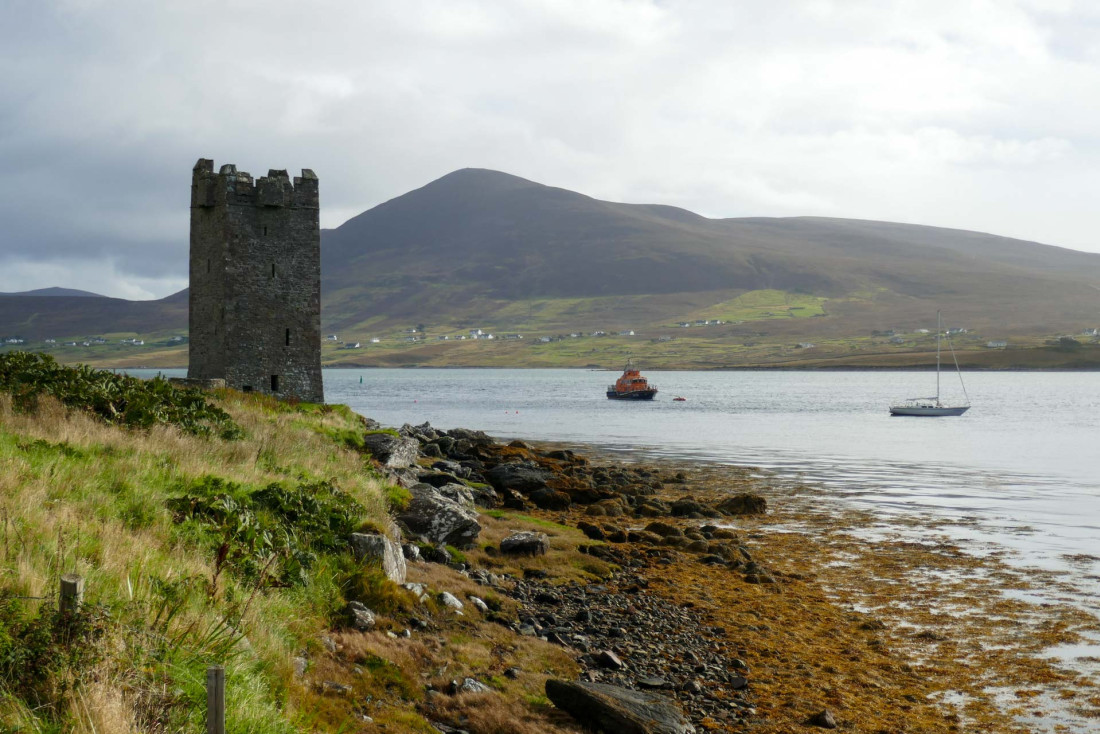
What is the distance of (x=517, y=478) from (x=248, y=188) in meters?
14.4

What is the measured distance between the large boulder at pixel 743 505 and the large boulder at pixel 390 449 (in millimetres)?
10077

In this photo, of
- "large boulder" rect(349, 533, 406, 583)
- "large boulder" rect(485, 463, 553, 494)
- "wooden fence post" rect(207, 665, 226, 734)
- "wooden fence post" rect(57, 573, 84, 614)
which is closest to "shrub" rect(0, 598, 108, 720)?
"wooden fence post" rect(57, 573, 84, 614)

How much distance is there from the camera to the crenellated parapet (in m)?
31.2

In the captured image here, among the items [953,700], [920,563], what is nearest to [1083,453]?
[920,563]

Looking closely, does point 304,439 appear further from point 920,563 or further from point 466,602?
point 920,563

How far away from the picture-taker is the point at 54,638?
5.85m

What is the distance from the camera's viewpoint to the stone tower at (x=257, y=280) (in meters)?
31.3

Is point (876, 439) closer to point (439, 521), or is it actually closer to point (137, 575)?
point (439, 521)

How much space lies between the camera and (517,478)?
27.6 metres

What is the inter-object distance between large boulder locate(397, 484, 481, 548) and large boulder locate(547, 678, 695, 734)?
5598 millimetres

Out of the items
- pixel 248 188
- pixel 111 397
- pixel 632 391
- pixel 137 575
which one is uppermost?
pixel 248 188

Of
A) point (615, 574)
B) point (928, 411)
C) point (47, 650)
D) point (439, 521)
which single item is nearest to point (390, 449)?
point (439, 521)

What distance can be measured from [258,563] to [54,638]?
3646mm

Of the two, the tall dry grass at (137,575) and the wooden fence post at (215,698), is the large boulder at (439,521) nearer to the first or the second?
the tall dry grass at (137,575)
